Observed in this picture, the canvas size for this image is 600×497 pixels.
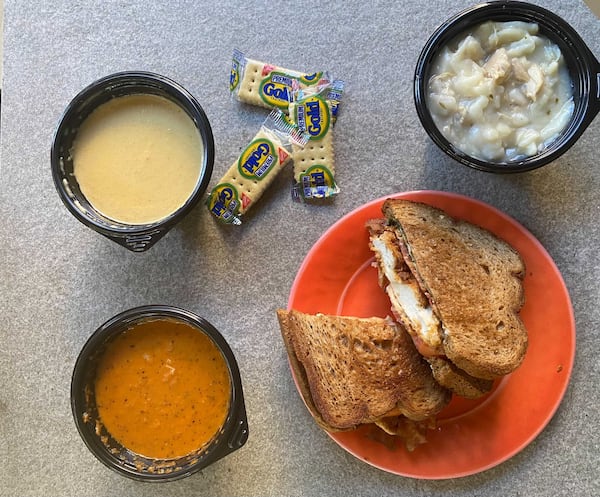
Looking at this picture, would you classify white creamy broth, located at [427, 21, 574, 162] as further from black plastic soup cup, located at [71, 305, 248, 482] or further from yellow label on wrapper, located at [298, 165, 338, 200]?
black plastic soup cup, located at [71, 305, 248, 482]

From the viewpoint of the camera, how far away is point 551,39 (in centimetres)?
138

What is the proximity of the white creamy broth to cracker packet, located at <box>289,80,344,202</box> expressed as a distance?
30cm

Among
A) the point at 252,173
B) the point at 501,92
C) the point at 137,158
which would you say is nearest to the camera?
the point at 501,92

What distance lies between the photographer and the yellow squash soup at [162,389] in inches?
57.9

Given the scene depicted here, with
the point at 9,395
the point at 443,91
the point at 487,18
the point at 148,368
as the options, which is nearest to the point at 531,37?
the point at 487,18

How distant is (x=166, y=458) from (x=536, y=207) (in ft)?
3.59

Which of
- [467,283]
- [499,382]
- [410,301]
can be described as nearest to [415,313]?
[410,301]

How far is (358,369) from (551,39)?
85 centimetres

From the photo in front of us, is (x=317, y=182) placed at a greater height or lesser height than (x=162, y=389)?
greater

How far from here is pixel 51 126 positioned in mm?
1671

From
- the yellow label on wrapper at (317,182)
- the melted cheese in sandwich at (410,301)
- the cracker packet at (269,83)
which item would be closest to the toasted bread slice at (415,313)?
the melted cheese in sandwich at (410,301)

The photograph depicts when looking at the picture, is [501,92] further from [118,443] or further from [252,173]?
[118,443]

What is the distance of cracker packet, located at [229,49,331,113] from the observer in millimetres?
1602

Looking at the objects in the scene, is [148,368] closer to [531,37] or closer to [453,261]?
[453,261]
